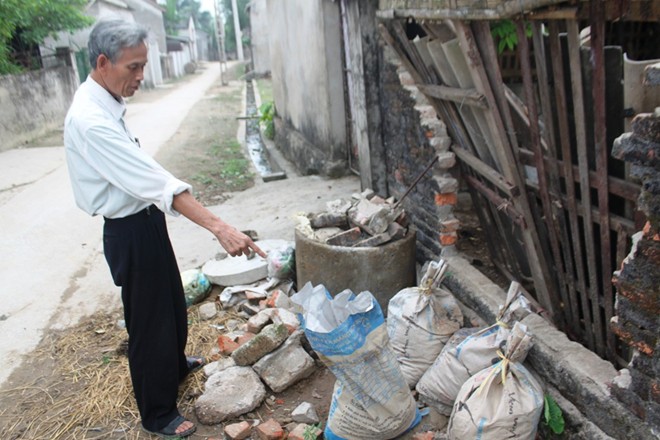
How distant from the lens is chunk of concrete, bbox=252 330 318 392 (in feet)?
10.7

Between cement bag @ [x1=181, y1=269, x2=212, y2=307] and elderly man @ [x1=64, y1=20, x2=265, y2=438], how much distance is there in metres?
1.14

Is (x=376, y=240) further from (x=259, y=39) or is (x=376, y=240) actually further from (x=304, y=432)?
(x=259, y=39)

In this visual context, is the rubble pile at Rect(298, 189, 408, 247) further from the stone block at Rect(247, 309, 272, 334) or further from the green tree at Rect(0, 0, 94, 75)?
the green tree at Rect(0, 0, 94, 75)

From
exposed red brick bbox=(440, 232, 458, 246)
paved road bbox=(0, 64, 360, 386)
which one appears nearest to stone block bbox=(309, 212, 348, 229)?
paved road bbox=(0, 64, 360, 386)

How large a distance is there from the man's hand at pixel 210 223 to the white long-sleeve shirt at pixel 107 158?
4 centimetres

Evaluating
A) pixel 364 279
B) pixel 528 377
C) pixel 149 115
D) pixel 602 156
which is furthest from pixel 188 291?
pixel 149 115

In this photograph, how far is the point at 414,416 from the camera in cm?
285

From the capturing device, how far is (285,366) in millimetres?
3303

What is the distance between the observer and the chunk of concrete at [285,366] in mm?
3256

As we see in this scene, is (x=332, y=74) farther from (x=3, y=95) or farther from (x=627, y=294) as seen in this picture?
(x=3, y=95)

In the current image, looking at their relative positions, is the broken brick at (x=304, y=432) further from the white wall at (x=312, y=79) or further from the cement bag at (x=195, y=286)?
the white wall at (x=312, y=79)

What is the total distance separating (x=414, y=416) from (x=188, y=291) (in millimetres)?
2154

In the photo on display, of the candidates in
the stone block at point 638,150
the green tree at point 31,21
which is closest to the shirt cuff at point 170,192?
the stone block at point 638,150

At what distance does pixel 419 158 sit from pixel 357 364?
6.13ft
